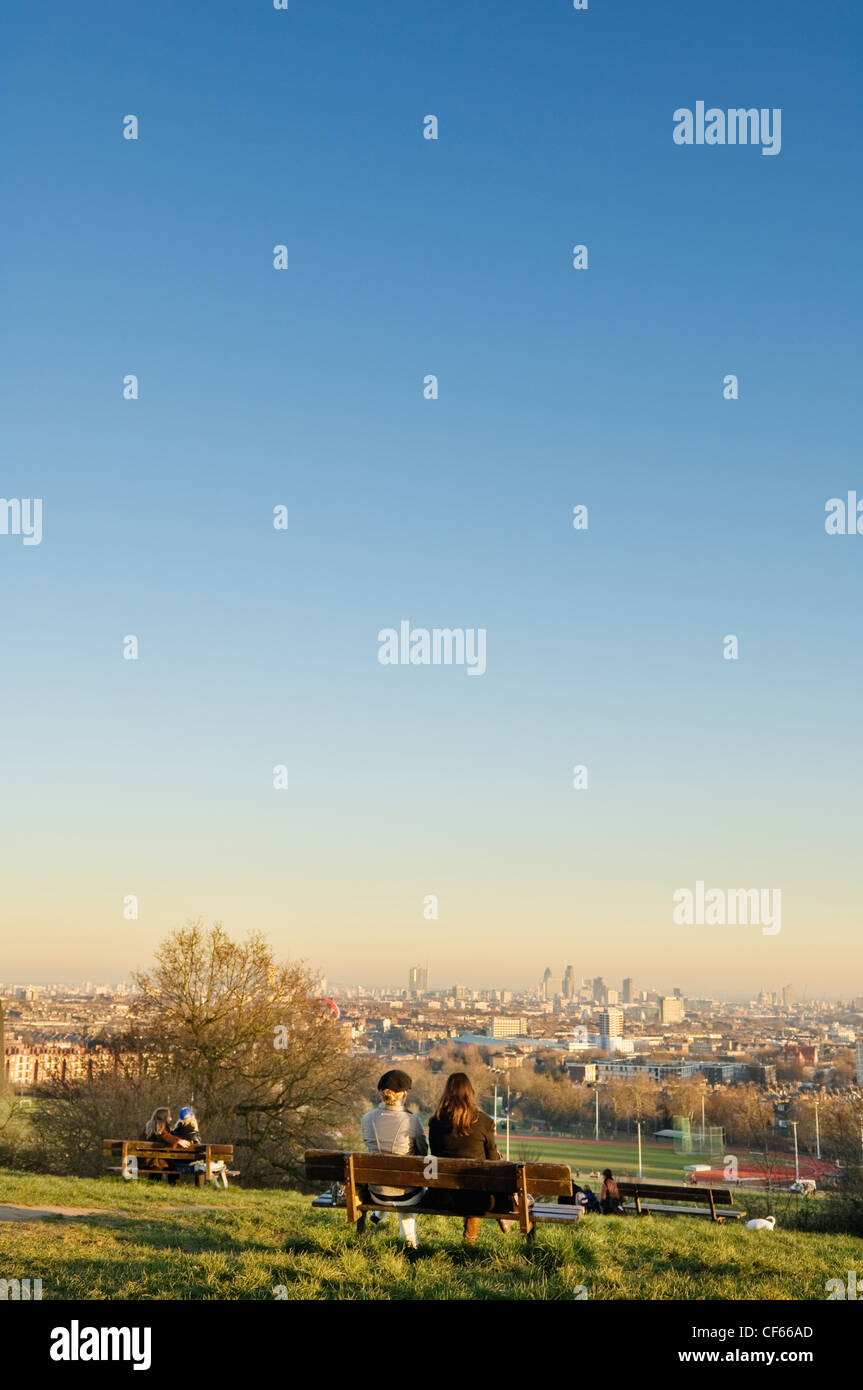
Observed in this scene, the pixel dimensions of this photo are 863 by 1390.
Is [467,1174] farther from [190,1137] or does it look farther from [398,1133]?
[190,1137]

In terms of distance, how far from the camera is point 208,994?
29.5 meters

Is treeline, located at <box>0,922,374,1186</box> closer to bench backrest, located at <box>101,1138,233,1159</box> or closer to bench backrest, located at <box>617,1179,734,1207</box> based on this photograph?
bench backrest, located at <box>101,1138,233,1159</box>

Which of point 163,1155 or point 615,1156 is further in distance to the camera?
point 615,1156

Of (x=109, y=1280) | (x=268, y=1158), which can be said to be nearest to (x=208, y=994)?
(x=268, y=1158)

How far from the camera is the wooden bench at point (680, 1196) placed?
13625 millimetres

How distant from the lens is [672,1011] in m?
112

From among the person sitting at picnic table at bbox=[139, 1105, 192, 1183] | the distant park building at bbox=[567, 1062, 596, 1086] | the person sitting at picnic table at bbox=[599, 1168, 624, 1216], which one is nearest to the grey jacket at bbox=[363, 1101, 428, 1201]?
the person sitting at picnic table at bbox=[599, 1168, 624, 1216]

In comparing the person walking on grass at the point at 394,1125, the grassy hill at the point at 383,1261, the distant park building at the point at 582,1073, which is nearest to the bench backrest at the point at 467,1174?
the person walking on grass at the point at 394,1125

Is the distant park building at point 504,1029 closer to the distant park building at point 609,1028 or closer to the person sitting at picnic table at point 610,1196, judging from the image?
the distant park building at point 609,1028

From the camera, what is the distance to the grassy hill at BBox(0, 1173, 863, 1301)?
722cm

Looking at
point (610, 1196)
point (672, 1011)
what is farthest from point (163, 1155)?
point (672, 1011)

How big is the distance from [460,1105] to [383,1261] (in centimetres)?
150
